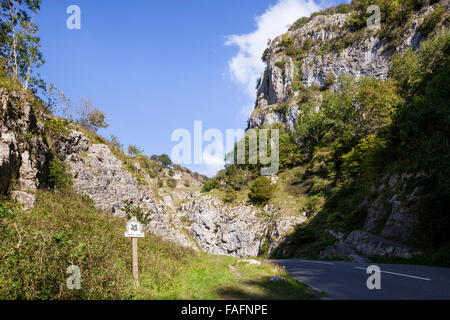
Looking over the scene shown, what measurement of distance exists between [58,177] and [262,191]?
29839 mm

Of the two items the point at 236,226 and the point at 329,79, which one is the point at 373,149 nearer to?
the point at 236,226

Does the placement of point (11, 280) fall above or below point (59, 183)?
below

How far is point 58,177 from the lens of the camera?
15.5 m

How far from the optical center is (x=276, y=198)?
38406 mm

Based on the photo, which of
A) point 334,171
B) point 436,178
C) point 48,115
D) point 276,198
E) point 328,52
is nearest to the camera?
point 436,178

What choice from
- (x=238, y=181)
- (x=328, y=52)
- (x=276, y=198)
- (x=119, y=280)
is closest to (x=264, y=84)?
(x=328, y=52)

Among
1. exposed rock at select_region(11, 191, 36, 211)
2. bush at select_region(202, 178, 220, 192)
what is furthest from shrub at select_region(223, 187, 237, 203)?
exposed rock at select_region(11, 191, 36, 211)

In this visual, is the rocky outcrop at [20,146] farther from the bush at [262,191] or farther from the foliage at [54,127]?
the bush at [262,191]

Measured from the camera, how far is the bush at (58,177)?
602 inches

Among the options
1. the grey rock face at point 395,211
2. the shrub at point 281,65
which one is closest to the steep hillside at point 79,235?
the grey rock face at point 395,211

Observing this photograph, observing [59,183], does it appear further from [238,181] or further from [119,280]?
[238,181]

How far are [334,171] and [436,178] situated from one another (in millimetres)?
20538

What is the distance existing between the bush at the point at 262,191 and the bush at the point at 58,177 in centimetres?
2901

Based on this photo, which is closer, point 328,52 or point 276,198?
point 276,198
